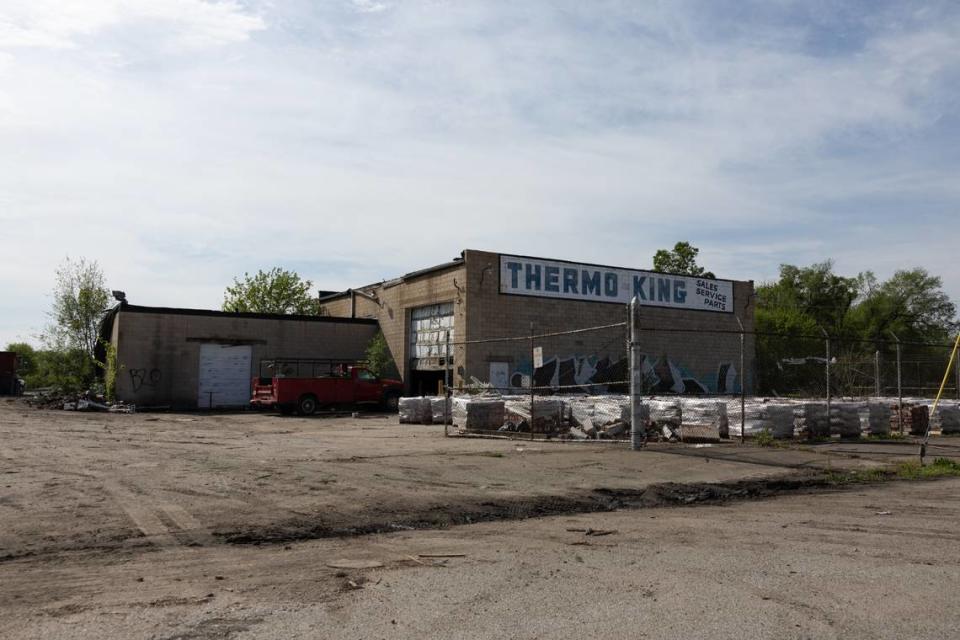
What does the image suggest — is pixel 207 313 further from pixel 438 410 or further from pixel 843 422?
pixel 843 422

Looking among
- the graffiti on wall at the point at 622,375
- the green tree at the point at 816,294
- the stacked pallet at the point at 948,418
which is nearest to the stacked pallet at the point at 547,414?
the stacked pallet at the point at 948,418

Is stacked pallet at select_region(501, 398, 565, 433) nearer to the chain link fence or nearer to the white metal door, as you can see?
the chain link fence

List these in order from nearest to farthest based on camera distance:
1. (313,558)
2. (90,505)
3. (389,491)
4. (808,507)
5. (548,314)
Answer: (313,558) < (90,505) < (808,507) < (389,491) < (548,314)

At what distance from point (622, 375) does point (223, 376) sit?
59.9 ft

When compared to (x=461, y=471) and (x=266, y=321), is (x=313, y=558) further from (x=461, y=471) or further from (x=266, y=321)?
(x=266, y=321)

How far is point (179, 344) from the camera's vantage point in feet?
A: 106

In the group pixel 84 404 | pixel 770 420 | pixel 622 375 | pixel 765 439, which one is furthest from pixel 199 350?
pixel 765 439

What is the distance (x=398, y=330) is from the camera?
3569 centimetres

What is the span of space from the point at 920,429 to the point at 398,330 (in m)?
22.7

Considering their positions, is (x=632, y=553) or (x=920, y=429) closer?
(x=632, y=553)

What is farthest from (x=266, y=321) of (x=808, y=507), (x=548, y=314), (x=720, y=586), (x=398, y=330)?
(x=720, y=586)

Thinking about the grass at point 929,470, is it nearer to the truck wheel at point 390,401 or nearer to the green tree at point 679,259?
the truck wheel at point 390,401

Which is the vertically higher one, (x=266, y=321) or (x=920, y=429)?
(x=266, y=321)

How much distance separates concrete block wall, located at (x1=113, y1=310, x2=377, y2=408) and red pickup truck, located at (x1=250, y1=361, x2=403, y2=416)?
4221 mm
